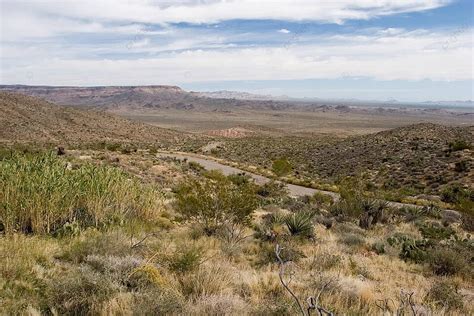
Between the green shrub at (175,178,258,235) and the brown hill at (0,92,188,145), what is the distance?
61.1 m

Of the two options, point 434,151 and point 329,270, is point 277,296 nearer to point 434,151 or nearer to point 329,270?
point 329,270

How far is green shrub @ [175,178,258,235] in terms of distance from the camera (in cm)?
1116

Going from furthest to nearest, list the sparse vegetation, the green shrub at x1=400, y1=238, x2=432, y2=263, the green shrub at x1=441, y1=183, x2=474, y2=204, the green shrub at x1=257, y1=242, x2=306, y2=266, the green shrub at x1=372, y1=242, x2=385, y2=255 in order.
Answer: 1. the green shrub at x1=441, y1=183, x2=474, y2=204
2. the green shrub at x1=372, y1=242, x2=385, y2=255
3. the green shrub at x1=400, y1=238, x2=432, y2=263
4. the green shrub at x1=257, y1=242, x2=306, y2=266
5. the sparse vegetation

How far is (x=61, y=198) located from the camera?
29.6 feet

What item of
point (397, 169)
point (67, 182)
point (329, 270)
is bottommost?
point (397, 169)

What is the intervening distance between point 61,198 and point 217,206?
3894 mm

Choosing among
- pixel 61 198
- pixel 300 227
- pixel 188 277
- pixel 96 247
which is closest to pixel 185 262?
pixel 188 277

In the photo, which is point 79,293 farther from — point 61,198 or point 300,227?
point 300,227

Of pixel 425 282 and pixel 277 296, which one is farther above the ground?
pixel 277 296

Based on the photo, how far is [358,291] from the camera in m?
6.64

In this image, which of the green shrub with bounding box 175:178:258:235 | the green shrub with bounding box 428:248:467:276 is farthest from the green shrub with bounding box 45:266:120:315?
the green shrub with bounding box 428:248:467:276

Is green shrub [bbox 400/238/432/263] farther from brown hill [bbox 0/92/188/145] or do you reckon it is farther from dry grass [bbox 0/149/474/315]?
brown hill [bbox 0/92/188/145]

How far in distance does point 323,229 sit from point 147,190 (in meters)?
5.87

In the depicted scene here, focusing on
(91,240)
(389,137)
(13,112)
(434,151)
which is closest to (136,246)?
(91,240)
